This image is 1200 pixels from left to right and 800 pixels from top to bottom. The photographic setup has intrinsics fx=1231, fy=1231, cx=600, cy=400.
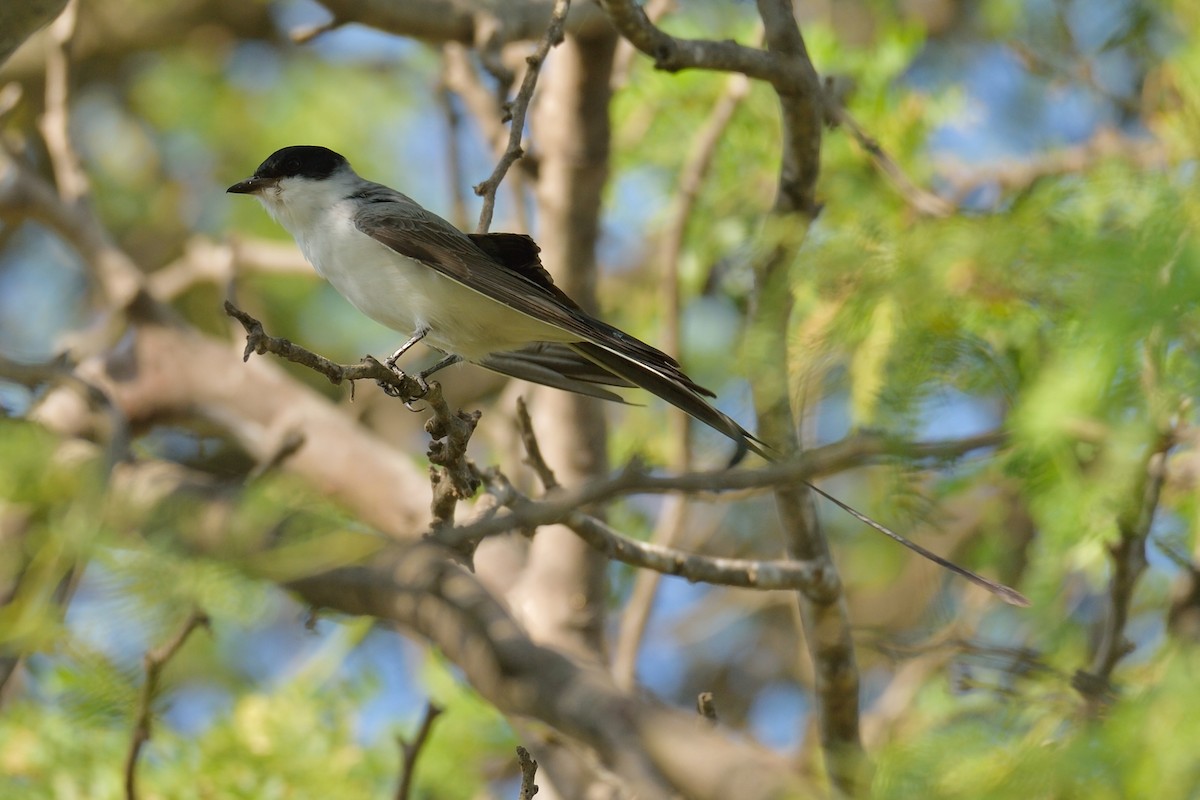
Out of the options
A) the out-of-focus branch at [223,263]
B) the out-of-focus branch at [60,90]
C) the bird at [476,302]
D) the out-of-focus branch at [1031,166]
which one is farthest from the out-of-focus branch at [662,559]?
the out-of-focus branch at [60,90]

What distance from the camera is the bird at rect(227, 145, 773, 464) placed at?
9.50 ft

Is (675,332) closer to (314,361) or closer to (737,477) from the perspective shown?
(314,361)

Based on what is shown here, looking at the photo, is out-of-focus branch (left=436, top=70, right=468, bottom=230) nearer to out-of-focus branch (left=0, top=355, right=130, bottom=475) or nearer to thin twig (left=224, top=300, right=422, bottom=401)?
out-of-focus branch (left=0, top=355, right=130, bottom=475)

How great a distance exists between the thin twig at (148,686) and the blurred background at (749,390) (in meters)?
0.05

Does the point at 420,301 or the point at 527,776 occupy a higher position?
the point at 420,301

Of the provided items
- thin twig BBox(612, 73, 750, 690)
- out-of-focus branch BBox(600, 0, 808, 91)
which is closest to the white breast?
out-of-focus branch BBox(600, 0, 808, 91)

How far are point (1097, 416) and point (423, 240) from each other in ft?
6.18

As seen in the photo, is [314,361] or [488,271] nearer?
[314,361]

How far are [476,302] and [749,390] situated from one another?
0.72m

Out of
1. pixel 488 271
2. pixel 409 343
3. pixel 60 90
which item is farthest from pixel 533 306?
pixel 60 90

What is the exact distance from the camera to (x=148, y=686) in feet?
8.44

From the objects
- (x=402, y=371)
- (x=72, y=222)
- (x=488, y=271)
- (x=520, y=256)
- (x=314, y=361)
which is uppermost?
(x=72, y=222)

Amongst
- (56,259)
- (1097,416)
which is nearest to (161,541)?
(1097,416)

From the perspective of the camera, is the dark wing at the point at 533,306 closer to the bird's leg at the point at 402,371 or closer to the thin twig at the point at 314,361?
the bird's leg at the point at 402,371
